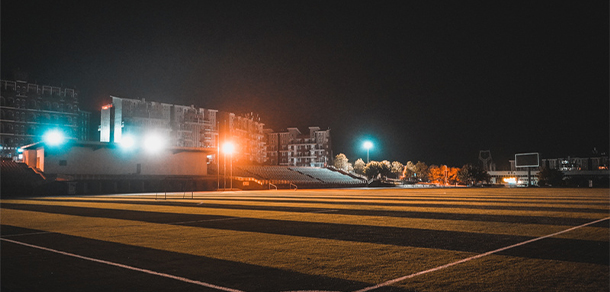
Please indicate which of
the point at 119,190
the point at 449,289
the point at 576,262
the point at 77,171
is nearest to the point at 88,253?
the point at 449,289

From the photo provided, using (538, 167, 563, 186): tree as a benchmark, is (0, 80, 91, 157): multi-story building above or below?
above

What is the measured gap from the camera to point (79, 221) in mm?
16484

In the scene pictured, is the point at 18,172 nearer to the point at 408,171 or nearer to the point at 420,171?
the point at 420,171

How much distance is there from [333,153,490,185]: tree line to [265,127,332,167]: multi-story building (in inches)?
488

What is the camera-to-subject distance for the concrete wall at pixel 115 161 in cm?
5347

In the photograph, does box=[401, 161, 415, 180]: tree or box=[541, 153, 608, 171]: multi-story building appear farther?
box=[541, 153, 608, 171]: multi-story building

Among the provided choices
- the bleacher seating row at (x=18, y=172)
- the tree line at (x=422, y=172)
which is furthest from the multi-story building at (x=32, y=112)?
the tree line at (x=422, y=172)

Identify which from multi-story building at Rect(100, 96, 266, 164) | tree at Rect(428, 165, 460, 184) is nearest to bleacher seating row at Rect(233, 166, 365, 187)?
multi-story building at Rect(100, 96, 266, 164)

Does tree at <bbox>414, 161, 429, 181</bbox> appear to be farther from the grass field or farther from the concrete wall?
the grass field

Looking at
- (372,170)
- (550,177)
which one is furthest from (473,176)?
(372,170)

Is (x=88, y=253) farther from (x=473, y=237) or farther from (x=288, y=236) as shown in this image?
(x=473, y=237)

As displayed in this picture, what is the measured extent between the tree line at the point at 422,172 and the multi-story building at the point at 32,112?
2953 inches

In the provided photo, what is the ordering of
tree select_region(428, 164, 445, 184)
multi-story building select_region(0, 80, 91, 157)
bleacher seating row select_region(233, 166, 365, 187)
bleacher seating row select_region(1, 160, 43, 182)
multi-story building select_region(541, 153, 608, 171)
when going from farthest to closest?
multi-story building select_region(541, 153, 608, 171)
tree select_region(428, 164, 445, 184)
multi-story building select_region(0, 80, 91, 157)
bleacher seating row select_region(233, 166, 365, 187)
bleacher seating row select_region(1, 160, 43, 182)

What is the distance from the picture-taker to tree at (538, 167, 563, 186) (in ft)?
258
